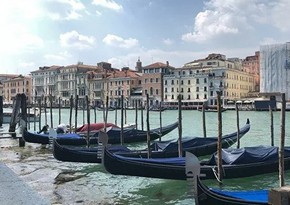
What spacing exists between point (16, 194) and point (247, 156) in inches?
179

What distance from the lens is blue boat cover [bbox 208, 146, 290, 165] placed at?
22.4ft

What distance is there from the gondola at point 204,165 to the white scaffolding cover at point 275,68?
97.5ft

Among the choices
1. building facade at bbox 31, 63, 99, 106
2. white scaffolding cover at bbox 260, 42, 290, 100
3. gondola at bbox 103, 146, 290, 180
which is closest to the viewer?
gondola at bbox 103, 146, 290, 180

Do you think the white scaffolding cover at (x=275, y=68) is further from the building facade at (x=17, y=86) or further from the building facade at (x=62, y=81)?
the building facade at (x=17, y=86)

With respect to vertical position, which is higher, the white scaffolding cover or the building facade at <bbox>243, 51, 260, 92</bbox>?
the building facade at <bbox>243, 51, 260, 92</bbox>

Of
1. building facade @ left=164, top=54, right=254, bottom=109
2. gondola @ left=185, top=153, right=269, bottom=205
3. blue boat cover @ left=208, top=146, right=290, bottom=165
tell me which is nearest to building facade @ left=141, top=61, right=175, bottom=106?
building facade @ left=164, top=54, right=254, bottom=109

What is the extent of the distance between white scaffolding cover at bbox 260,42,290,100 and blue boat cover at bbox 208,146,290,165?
29.6 meters

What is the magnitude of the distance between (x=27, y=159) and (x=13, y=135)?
3398 mm

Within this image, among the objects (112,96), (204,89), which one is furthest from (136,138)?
(112,96)

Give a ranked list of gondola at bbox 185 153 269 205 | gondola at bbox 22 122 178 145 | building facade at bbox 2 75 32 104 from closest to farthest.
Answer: gondola at bbox 185 153 269 205
gondola at bbox 22 122 178 145
building facade at bbox 2 75 32 104

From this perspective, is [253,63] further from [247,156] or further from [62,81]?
[247,156]

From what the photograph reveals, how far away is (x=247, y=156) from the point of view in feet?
22.7

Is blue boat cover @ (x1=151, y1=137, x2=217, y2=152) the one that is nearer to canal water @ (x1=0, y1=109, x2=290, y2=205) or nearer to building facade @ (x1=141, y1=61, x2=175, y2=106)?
canal water @ (x1=0, y1=109, x2=290, y2=205)

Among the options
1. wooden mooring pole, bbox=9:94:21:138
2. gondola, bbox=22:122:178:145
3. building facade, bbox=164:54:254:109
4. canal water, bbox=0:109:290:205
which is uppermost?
building facade, bbox=164:54:254:109
